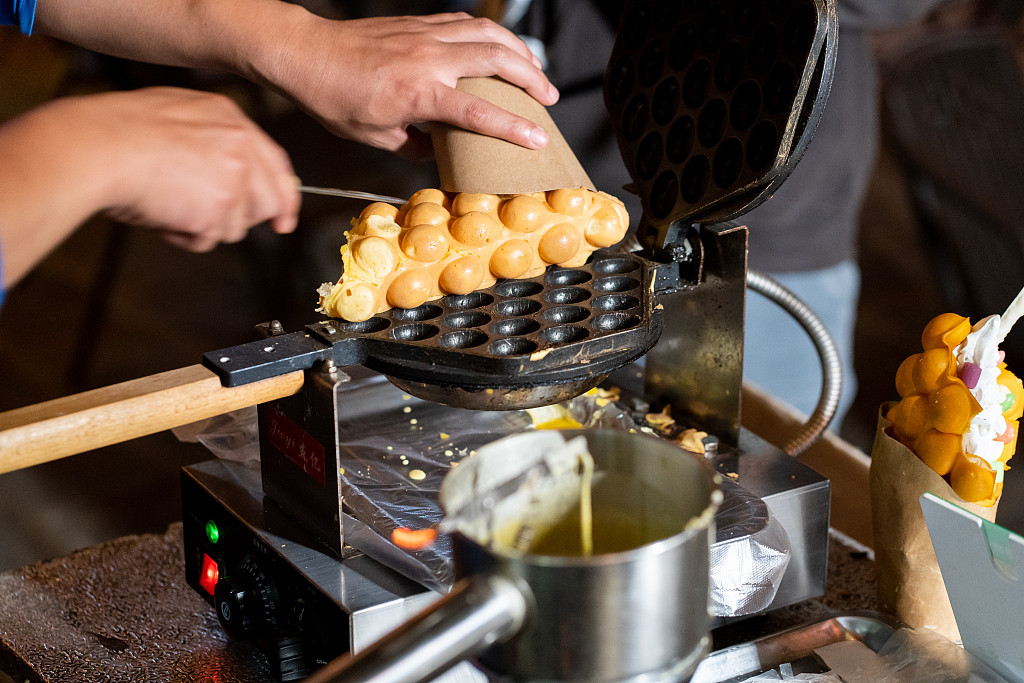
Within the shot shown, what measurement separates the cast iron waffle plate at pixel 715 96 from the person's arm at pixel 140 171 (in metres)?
0.41

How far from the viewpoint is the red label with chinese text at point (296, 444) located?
87cm

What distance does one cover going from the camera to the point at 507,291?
0.96 m

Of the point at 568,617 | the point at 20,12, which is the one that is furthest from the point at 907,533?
the point at 20,12

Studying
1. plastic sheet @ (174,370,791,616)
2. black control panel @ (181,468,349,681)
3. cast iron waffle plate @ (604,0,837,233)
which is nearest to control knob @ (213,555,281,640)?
black control panel @ (181,468,349,681)

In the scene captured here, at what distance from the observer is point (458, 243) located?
94 centimetres

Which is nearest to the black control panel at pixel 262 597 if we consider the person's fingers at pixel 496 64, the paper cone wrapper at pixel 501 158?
the paper cone wrapper at pixel 501 158

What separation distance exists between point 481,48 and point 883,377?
105 inches

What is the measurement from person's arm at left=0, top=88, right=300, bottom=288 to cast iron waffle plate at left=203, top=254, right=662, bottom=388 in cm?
16

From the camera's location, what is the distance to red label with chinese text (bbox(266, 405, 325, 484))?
0.87 m

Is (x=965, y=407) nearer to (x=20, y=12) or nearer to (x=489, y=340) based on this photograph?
(x=489, y=340)

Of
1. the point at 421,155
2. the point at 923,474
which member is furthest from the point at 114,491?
the point at 923,474

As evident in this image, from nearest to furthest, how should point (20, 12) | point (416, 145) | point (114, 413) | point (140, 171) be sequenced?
point (114, 413)
point (140, 171)
point (20, 12)
point (416, 145)

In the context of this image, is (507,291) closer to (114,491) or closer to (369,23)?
(369,23)

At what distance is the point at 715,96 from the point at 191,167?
53cm
